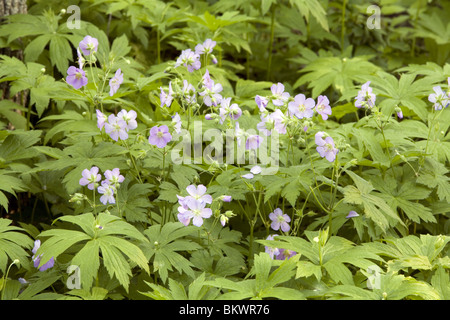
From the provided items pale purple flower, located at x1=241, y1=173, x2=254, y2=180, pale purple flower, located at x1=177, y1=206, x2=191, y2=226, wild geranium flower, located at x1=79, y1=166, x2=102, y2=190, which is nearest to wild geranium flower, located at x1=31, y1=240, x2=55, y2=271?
wild geranium flower, located at x1=79, y1=166, x2=102, y2=190

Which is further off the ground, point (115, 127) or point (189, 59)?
point (189, 59)

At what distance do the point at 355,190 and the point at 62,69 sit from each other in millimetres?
2125

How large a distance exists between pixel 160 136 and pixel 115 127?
0.22 meters

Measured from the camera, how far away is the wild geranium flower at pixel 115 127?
7.94 ft

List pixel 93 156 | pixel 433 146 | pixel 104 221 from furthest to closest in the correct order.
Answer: pixel 433 146, pixel 93 156, pixel 104 221

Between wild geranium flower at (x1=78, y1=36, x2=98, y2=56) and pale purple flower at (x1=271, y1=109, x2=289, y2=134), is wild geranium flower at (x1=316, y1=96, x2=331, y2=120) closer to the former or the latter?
pale purple flower at (x1=271, y1=109, x2=289, y2=134)

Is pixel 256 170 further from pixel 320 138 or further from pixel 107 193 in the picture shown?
pixel 107 193

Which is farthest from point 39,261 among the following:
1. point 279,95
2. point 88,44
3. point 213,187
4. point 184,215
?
point 279,95

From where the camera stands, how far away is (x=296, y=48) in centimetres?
470

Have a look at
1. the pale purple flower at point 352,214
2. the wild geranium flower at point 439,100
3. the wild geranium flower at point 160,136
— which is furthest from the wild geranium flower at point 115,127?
the wild geranium flower at point 439,100

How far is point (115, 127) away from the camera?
244 cm

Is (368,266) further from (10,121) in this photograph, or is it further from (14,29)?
(14,29)
